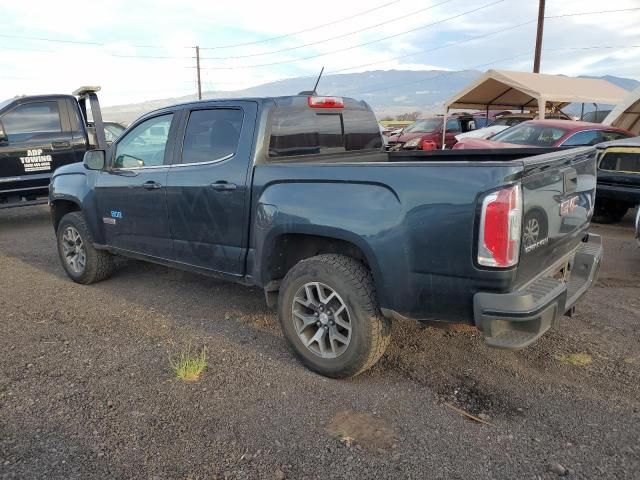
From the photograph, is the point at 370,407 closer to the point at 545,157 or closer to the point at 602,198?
the point at 545,157

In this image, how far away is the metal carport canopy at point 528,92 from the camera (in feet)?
53.6

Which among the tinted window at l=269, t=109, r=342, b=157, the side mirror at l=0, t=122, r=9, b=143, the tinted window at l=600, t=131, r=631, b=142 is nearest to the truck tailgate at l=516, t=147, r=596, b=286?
the tinted window at l=269, t=109, r=342, b=157

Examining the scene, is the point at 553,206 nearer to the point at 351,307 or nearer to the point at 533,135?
the point at 351,307

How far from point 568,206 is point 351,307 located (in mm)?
1469

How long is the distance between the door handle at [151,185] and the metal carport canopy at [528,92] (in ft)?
46.5

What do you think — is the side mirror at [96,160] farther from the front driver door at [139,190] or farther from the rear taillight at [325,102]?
the rear taillight at [325,102]

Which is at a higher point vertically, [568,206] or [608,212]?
[568,206]

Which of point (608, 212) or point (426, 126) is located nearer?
point (608, 212)

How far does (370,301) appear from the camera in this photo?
3.07m

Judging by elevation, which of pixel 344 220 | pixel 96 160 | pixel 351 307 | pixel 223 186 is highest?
pixel 96 160

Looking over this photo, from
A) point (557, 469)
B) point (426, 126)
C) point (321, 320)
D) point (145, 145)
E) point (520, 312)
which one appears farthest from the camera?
point (426, 126)

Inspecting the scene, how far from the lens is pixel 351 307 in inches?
123

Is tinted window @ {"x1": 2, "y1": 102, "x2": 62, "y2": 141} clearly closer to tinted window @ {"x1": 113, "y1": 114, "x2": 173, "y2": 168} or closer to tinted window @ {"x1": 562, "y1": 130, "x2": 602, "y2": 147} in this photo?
tinted window @ {"x1": 113, "y1": 114, "x2": 173, "y2": 168}

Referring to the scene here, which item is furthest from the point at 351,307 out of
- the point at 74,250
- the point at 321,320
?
the point at 74,250
